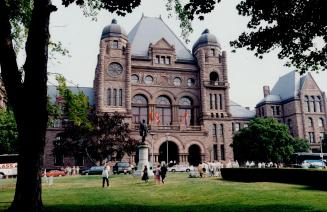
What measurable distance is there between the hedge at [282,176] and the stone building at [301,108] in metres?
52.6

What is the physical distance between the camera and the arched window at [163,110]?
63.8 m

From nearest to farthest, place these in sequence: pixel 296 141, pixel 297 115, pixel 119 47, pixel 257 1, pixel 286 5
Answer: pixel 257 1, pixel 286 5, pixel 119 47, pixel 296 141, pixel 297 115

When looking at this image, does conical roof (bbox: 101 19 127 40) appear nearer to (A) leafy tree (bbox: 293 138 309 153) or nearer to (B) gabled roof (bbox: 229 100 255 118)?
(B) gabled roof (bbox: 229 100 255 118)

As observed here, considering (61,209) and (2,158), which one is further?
(2,158)

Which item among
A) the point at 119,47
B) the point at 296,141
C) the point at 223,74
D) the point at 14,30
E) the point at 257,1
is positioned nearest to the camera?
the point at 257,1

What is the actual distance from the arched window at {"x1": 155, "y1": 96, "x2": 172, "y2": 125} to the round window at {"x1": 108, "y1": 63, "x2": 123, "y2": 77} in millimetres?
8611

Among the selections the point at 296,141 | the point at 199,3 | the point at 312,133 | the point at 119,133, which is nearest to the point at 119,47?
the point at 119,133

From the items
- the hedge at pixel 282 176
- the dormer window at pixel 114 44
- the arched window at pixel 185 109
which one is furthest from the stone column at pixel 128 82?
the hedge at pixel 282 176

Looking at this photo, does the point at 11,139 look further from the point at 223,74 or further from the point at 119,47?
the point at 223,74

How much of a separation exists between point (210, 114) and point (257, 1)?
171 feet

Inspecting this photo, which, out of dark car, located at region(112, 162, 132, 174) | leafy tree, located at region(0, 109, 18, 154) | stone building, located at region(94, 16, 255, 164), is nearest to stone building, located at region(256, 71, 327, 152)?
stone building, located at region(94, 16, 255, 164)

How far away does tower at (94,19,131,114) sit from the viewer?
5944cm

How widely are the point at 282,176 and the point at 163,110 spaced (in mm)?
39023

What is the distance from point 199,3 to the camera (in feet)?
34.2
